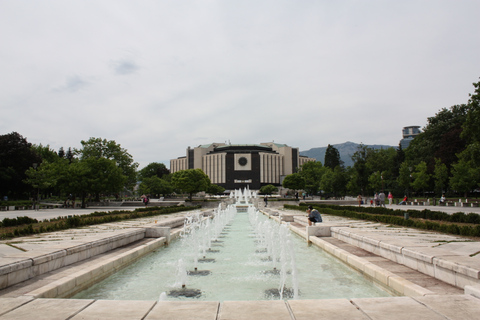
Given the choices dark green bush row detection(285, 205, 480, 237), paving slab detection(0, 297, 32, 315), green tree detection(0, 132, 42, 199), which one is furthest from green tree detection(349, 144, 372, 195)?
paving slab detection(0, 297, 32, 315)

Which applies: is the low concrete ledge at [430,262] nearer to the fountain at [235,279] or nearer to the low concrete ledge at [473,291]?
the low concrete ledge at [473,291]

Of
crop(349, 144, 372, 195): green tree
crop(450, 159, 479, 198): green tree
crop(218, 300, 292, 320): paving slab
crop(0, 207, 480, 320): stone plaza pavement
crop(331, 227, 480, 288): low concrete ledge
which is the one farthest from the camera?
crop(349, 144, 372, 195): green tree

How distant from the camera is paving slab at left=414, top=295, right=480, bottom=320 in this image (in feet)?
11.0

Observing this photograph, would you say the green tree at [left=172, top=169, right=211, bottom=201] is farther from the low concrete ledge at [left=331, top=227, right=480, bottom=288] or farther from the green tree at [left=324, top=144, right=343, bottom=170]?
the green tree at [left=324, top=144, right=343, bottom=170]

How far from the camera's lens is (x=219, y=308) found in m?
3.60

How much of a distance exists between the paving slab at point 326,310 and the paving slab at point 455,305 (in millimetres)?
910

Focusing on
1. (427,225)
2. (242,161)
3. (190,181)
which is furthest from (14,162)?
(242,161)

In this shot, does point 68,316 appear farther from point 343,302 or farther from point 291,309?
point 343,302

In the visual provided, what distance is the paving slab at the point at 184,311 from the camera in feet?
10.9

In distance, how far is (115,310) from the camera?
358 centimetres

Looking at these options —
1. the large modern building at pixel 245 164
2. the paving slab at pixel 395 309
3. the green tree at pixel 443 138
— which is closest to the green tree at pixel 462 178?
the green tree at pixel 443 138

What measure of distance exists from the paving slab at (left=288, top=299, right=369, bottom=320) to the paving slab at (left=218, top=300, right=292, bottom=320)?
130 millimetres

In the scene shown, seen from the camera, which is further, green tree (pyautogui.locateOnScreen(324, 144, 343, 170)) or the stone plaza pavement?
green tree (pyautogui.locateOnScreen(324, 144, 343, 170))

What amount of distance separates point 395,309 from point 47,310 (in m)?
3.97
